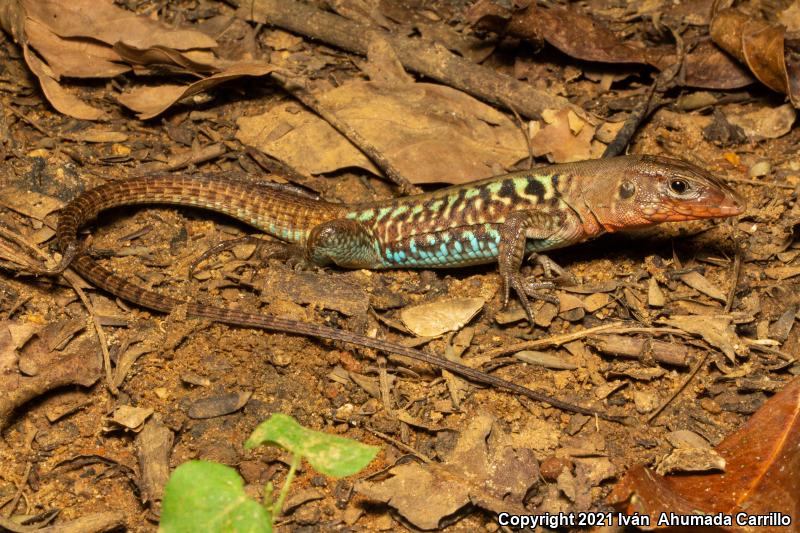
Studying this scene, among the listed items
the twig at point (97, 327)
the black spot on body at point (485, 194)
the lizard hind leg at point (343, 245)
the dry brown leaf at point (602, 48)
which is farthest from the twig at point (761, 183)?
the twig at point (97, 327)

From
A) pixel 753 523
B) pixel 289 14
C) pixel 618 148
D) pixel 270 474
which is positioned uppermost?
pixel 289 14

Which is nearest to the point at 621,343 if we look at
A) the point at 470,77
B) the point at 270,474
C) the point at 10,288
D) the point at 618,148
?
the point at 618,148

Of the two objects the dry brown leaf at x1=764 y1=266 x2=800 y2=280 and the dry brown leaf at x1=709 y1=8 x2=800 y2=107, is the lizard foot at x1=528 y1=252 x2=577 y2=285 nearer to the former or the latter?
the dry brown leaf at x1=764 y1=266 x2=800 y2=280

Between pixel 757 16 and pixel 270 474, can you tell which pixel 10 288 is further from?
pixel 757 16

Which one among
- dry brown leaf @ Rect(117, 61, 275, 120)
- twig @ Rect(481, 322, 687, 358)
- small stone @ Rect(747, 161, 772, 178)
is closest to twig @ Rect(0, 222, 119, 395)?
dry brown leaf @ Rect(117, 61, 275, 120)

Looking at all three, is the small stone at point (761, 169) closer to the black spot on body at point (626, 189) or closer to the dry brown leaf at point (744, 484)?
the black spot on body at point (626, 189)

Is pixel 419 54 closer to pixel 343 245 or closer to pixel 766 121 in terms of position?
pixel 343 245
